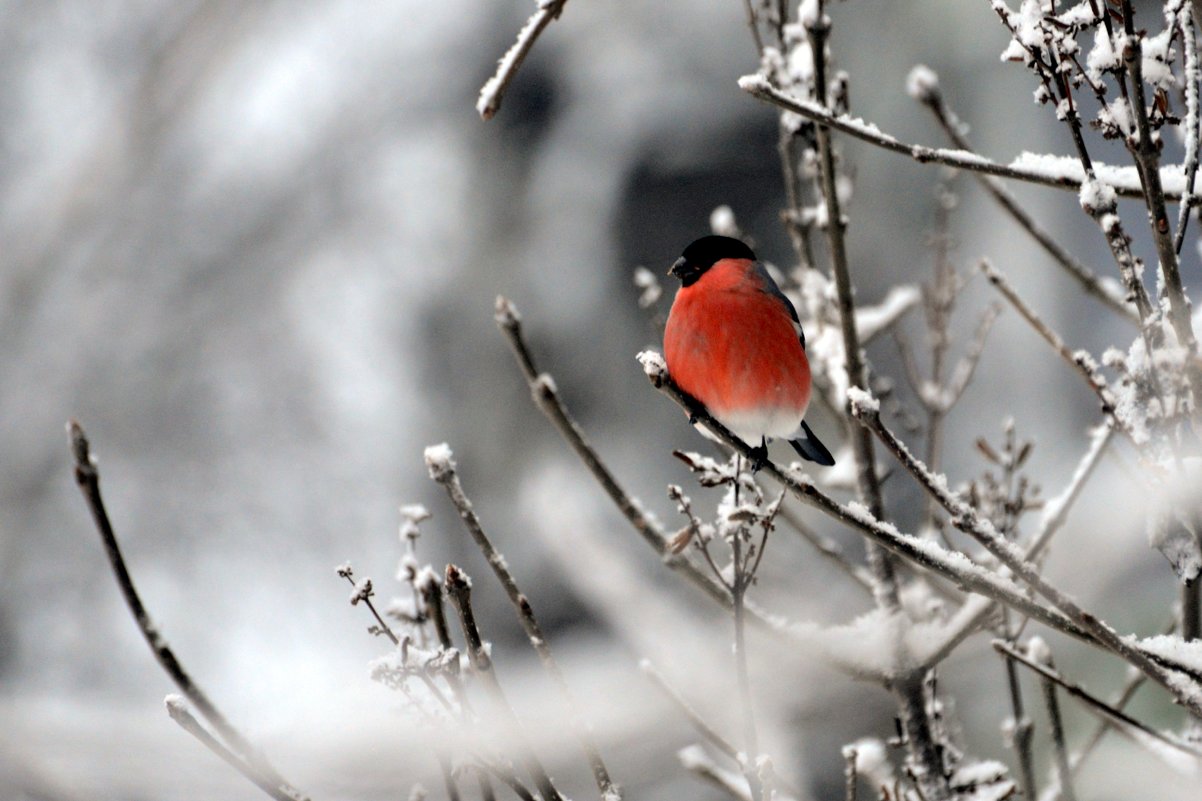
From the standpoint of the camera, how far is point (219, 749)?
0.88 meters

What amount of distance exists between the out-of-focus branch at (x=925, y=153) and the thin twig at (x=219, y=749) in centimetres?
73

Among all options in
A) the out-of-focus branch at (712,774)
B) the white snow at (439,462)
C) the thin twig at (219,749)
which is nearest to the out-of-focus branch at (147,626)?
the thin twig at (219,749)

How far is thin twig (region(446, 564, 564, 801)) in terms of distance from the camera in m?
0.85

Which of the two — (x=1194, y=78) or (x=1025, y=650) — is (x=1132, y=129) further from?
(x=1025, y=650)

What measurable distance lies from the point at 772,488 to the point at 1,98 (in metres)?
7.90

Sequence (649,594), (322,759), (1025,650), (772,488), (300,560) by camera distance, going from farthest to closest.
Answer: (300,560)
(649,594)
(322,759)
(772,488)
(1025,650)

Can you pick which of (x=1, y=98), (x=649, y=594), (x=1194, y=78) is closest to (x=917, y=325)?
(x=649, y=594)

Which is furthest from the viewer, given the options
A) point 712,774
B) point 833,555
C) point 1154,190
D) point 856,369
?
point 833,555

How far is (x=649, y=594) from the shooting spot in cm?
640

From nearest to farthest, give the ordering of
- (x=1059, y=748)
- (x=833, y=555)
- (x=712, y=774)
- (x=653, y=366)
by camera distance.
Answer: (x=653, y=366) < (x=1059, y=748) < (x=712, y=774) < (x=833, y=555)

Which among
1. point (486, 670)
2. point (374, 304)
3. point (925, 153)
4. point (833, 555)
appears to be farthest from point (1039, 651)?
point (374, 304)

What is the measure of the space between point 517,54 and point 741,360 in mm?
670

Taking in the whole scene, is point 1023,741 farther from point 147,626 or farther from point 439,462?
point 147,626

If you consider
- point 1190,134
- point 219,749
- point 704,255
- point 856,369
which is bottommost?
point 219,749
